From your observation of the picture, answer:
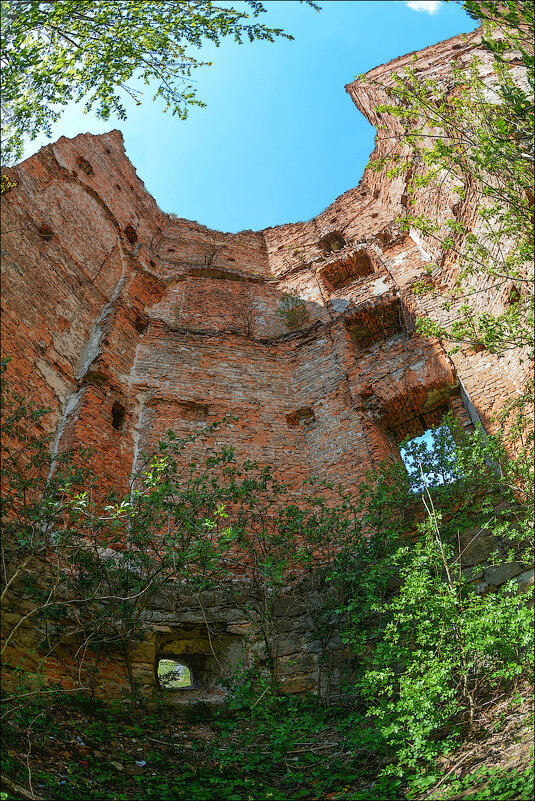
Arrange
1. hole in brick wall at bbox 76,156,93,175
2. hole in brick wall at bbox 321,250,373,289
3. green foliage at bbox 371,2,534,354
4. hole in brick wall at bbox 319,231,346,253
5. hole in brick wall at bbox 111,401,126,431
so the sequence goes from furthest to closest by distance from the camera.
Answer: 1. hole in brick wall at bbox 319,231,346,253
2. hole in brick wall at bbox 76,156,93,175
3. hole in brick wall at bbox 321,250,373,289
4. hole in brick wall at bbox 111,401,126,431
5. green foliage at bbox 371,2,534,354

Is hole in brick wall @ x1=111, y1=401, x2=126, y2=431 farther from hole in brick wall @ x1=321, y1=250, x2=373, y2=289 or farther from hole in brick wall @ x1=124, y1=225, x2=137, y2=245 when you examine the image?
hole in brick wall @ x1=124, y1=225, x2=137, y2=245

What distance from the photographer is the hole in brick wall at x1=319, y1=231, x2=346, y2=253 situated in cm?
1435

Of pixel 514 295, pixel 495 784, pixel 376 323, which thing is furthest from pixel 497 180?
pixel 495 784

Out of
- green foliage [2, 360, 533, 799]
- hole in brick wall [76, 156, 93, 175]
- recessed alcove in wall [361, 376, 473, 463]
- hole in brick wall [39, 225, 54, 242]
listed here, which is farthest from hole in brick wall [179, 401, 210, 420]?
hole in brick wall [76, 156, 93, 175]

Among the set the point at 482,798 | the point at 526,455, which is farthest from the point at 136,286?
the point at 482,798

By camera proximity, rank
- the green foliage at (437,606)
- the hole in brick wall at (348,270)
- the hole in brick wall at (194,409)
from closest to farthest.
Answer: the green foliage at (437,606) → the hole in brick wall at (194,409) → the hole in brick wall at (348,270)

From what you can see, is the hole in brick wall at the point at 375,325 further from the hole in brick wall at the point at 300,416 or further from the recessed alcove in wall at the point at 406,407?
the hole in brick wall at the point at 300,416

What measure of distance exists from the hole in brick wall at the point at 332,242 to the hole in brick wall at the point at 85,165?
5.59 metres

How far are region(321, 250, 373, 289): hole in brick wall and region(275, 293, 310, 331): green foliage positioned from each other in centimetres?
93

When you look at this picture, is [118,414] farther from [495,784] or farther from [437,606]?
[495,784]

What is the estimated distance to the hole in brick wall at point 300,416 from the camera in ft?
32.1

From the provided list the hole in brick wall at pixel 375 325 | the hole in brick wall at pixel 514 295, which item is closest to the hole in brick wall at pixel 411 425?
the hole in brick wall at pixel 375 325

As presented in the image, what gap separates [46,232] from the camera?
33.8 ft

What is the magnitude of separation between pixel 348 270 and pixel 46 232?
6.25 meters
